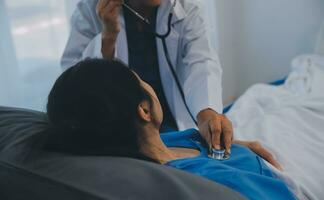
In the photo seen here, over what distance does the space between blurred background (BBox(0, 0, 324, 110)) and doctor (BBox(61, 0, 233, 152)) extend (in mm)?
224

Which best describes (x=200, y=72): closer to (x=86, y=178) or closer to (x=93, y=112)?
(x=93, y=112)

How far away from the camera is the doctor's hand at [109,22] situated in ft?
4.32

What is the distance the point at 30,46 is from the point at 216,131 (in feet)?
2.90

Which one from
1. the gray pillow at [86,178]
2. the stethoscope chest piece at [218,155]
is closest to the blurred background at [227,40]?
the gray pillow at [86,178]

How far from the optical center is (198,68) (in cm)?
150

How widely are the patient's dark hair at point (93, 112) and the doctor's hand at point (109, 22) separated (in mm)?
399

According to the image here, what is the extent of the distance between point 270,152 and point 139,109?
0.49 meters

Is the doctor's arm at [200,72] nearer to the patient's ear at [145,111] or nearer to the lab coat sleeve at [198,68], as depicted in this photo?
the lab coat sleeve at [198,68]

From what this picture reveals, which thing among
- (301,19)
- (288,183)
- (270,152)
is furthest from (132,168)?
(301,19)

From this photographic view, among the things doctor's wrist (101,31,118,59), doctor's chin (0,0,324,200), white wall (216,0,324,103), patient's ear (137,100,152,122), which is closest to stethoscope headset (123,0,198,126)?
doctor's chin (0,0,324,200)

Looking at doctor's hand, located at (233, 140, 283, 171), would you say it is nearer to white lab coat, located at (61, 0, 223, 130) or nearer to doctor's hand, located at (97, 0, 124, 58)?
white lab coat, located at (61, 0, 223, 130)

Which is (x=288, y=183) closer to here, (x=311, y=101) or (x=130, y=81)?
(x=130, y=81)

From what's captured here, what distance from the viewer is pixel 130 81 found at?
978 mm

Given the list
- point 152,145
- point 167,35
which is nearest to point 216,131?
point 152,145
